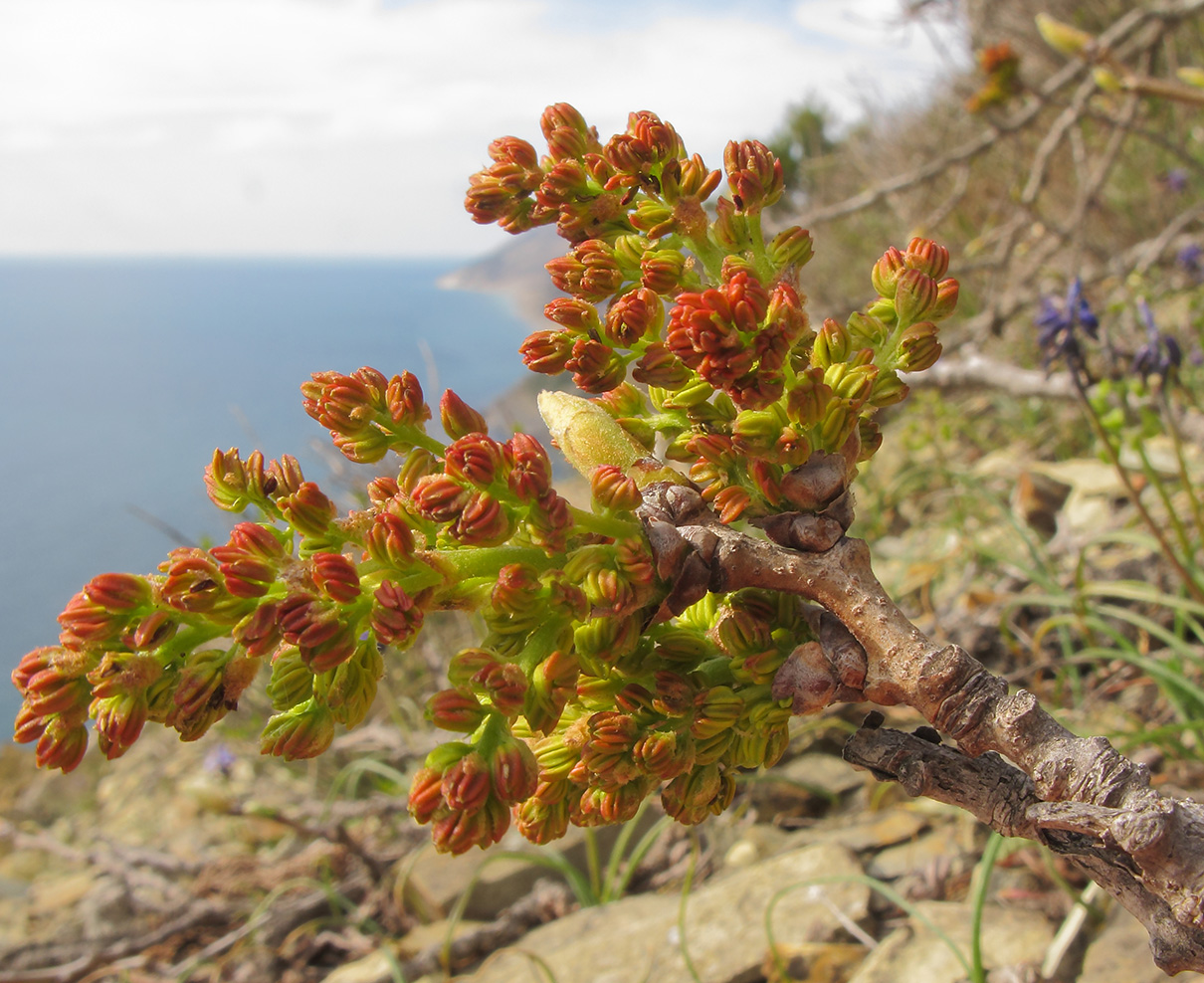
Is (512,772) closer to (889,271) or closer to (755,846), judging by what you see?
(889,271)

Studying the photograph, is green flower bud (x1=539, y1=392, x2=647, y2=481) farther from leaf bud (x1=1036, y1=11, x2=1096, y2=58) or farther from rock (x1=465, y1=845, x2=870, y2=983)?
leaf bud (x1=1036, y1=11, x2=1096, y2=58)

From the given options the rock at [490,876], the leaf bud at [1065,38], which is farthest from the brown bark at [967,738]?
the leaf bud at [1065,38]

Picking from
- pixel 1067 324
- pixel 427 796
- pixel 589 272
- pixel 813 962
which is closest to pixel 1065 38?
pixel 1067 324

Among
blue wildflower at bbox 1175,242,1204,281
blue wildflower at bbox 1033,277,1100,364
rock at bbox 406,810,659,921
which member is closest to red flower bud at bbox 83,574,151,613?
blue wildflower at bbox 1033,277,1100,364

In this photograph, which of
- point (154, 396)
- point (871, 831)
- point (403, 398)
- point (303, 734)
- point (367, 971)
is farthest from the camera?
point (154, 396)

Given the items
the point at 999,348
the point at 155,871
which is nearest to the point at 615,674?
the point at 155,871

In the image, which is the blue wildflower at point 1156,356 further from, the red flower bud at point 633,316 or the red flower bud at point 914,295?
the red flower bud at point 633,316
